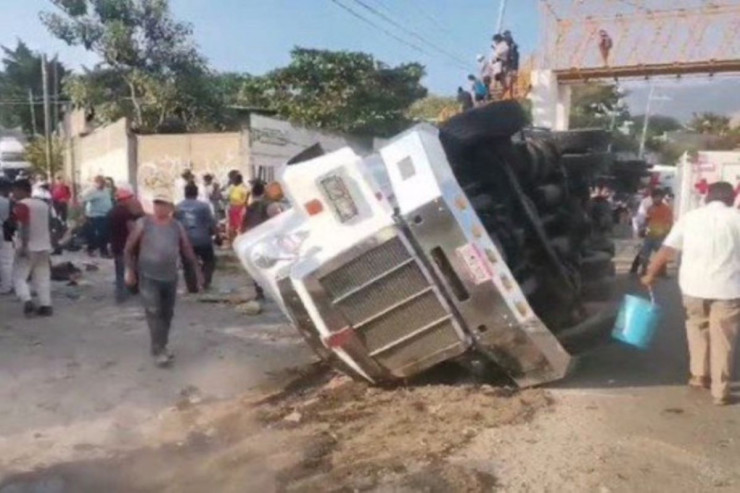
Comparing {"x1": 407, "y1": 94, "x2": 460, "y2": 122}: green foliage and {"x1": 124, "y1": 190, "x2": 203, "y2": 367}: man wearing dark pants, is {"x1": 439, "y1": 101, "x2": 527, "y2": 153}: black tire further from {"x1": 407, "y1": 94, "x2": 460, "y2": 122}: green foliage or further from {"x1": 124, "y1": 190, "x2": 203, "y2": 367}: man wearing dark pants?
{"x1": 407, "y1": 94, "x2": 460, "y2": 122}: green foliage

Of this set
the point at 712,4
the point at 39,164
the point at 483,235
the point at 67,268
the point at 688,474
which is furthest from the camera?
the point at 39,164

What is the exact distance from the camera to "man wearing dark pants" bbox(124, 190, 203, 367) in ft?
24.6

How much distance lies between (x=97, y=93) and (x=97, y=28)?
6.65 feet

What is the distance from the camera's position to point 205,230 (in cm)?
1096

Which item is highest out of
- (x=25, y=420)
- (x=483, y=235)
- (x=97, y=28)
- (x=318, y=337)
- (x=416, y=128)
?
(x=97, y=28)

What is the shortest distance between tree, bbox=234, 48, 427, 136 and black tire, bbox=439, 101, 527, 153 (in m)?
19.9

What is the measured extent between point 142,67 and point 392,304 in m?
23.1

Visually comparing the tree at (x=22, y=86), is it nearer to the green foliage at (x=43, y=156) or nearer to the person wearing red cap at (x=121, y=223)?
the green foliage at (x=43, y=156)

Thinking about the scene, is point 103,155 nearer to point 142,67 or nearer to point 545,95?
point 142,67

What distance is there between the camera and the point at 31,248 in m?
9.41

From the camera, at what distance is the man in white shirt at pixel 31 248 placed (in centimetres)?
937

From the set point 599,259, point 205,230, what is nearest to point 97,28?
point 205,230

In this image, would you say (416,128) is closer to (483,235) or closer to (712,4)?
(483,235)

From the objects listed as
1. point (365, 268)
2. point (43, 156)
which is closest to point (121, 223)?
point (365, 268)
